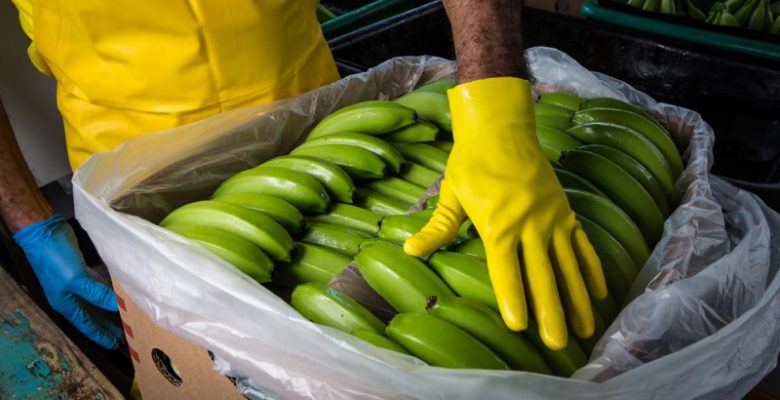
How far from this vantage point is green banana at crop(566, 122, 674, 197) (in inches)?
50.1

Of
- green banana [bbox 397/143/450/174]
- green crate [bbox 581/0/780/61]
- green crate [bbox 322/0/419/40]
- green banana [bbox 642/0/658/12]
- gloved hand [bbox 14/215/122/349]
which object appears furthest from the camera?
green banana [bbox 642/0/658/12]

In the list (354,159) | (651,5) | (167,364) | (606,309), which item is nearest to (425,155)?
(354,159)

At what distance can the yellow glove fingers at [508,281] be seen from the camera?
84 centimetres

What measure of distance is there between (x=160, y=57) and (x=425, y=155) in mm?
639

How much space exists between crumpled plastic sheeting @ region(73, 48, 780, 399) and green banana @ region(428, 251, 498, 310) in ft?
0.60

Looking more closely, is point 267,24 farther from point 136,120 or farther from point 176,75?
point 136,120

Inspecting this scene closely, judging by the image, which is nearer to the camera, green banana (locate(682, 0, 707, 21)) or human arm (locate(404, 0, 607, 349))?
human arm (locate(404, 0, 607, 349))

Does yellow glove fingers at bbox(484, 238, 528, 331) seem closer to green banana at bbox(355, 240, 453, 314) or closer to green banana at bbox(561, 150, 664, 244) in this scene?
green banana at bbox(355, 240, 453, 314)

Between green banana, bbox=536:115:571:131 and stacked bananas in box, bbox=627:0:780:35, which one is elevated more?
stacked bananas in box, bbox=627:0:780:35

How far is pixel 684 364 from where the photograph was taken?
0.82 meters

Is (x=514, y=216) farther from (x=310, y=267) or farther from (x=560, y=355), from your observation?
(x=310, y=267)

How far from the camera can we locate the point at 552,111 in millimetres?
1439

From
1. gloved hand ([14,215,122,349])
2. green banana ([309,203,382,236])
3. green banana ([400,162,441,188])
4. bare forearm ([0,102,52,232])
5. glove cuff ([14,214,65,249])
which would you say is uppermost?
green banana ([400,162,441,188])

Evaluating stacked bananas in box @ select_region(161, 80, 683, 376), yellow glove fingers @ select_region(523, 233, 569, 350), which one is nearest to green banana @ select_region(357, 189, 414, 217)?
stacked bananas in box @ select_region(161, 80, 683, 376)
